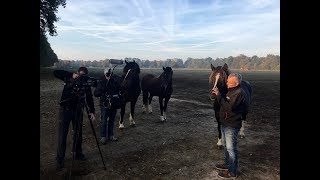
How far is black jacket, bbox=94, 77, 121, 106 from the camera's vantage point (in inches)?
311

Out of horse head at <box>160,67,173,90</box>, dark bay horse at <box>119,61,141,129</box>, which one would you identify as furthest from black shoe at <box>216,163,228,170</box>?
horse head at <box>160,67,173,90</box>

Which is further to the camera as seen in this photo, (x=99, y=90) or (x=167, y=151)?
(x=167, y=151)

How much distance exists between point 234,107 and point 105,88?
390 cm

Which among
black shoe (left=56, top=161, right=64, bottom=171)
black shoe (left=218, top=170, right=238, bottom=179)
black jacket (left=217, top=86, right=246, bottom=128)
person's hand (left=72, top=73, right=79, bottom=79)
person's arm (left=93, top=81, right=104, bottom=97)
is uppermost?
person's hand (left=72, top=73, right=79, bottom=79)

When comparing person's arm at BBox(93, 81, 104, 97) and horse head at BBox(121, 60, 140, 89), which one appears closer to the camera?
person's arm at BBox(93, 81, 104, 97)

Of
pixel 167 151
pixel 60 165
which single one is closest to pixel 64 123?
A: pixel 60 165

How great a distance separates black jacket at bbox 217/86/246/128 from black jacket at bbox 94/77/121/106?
3542 millimetres

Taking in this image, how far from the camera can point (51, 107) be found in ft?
44.0

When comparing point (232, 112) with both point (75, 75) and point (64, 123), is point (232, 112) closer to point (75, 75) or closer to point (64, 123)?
point (75, 75)

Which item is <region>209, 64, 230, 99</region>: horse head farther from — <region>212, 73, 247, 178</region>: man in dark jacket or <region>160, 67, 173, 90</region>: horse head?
<region>160, 67, 173, 90</region>: horse head

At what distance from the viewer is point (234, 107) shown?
585 centimetres
